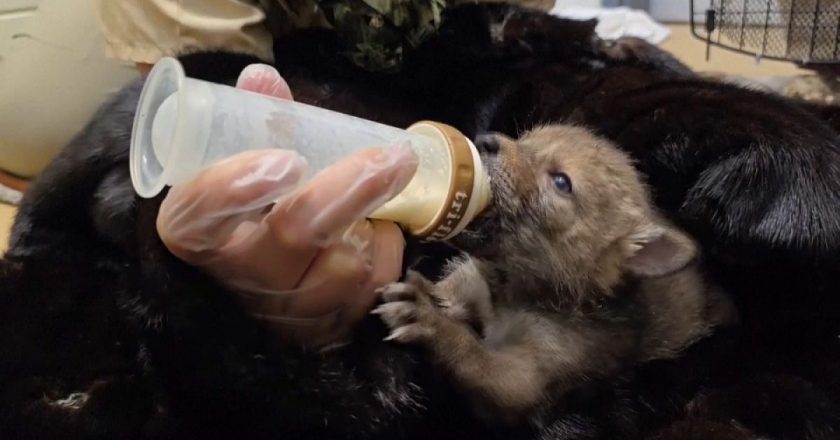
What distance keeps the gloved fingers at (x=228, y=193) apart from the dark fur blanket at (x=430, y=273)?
0.07 m

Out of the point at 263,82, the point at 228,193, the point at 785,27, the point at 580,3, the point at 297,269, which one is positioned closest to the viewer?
the point at 228,193

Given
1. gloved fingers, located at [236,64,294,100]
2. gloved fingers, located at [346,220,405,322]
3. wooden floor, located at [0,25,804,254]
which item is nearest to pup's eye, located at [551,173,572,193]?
gloved fingers, located at [346,220,405,322]

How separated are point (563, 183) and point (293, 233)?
0.41m

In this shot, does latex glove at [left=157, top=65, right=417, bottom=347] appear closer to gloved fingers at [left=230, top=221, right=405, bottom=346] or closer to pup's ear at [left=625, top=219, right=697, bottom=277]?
gloved fingers at [left=230, top=221, right=405, bottom=346]

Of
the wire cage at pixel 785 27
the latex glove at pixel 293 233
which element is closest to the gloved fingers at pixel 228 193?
the latex glove at pixel 293 233

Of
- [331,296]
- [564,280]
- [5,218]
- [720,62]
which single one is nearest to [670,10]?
[720,62]

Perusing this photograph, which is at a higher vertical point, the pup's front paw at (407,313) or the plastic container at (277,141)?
the plastic container at (277,141)

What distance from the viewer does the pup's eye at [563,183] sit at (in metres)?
1.12

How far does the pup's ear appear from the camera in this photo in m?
1.04

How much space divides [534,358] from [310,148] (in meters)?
0.38

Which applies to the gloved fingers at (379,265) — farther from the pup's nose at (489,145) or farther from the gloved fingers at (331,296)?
the pup's nose at (489,145)

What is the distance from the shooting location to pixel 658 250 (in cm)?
108

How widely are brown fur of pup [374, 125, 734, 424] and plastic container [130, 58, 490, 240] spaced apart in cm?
10

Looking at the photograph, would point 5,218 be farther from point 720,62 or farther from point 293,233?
point 720,62
